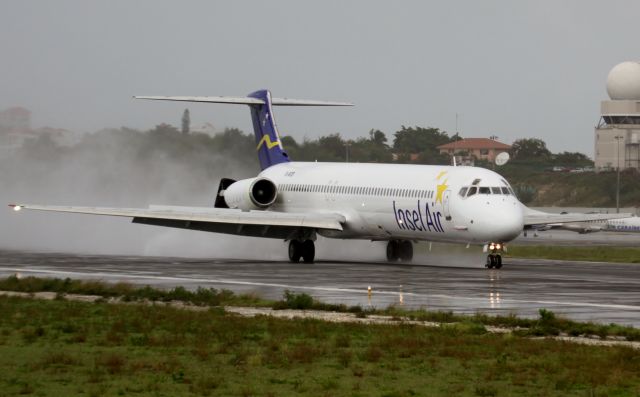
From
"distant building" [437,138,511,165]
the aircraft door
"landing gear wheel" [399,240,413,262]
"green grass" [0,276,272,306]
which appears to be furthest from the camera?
"distant building" [437,138,511,165]

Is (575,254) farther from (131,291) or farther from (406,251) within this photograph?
(131,291)

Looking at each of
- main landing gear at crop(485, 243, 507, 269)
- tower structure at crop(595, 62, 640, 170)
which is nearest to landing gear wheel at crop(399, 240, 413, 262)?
main landing gear at crop(485, 243, 507, 269)

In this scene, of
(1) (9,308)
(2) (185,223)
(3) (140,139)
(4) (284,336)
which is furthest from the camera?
(3) (140,139)

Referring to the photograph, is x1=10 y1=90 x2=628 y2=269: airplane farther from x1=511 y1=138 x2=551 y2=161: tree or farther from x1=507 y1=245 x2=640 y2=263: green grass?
x1=511 y1=138 x2=551 y2=161: tree

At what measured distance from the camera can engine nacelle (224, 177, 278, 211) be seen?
52.6 metres

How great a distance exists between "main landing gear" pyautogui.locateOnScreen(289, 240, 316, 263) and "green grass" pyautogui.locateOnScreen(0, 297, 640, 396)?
23.8 meters

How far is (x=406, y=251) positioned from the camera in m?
49.8

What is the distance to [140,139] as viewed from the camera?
2424 inches

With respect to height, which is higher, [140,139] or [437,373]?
[140,139]

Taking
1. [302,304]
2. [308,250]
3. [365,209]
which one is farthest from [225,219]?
[302,304]

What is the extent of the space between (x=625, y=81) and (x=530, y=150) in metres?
23.6

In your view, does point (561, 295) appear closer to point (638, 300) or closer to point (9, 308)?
point (638, 300)

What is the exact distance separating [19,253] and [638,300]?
2785cm

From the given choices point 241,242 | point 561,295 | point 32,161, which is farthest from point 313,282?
point 32,161
